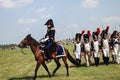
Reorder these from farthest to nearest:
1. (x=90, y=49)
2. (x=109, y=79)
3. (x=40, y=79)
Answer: (x=90, y=49), (x=40, y=79), (x=109, y=79)

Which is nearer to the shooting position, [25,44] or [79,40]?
[25,44]

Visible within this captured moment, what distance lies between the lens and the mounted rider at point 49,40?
1866 cm

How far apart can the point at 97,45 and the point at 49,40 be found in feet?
20.4

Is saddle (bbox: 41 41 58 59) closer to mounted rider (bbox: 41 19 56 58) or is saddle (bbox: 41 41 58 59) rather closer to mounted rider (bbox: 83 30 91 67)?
mounted rider (bbox: 41 19 56 58)

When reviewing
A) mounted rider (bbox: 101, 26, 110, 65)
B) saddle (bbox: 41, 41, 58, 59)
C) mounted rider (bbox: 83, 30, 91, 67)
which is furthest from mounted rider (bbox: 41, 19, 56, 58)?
mounted rider (bbox: 101, 26, 110, 65)

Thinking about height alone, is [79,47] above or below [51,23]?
below

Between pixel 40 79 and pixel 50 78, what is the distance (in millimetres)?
567

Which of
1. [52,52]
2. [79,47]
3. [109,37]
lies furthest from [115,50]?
[52,52]

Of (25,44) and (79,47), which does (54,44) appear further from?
(79,47)

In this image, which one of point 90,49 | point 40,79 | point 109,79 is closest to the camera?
point 109,79

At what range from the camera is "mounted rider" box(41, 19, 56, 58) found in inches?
734

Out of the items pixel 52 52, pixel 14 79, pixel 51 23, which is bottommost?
pixel 14 79

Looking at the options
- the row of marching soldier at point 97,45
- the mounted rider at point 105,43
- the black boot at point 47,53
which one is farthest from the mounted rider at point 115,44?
the black boot at point 47,53

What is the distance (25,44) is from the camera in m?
19.2
